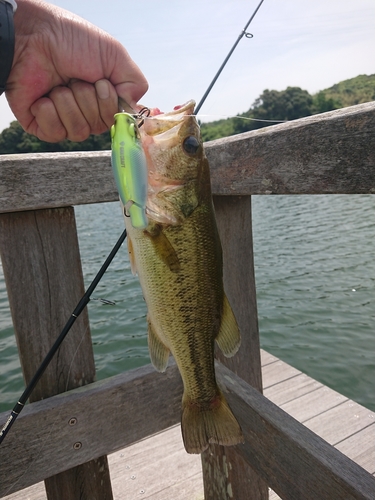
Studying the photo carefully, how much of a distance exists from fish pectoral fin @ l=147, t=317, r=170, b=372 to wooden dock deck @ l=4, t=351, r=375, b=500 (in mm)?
1744

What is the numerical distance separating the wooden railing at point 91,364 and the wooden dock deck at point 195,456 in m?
1.03

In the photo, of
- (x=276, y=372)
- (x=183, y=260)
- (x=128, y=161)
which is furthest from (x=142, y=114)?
(x=276, y=372)

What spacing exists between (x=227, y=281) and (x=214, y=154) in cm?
69

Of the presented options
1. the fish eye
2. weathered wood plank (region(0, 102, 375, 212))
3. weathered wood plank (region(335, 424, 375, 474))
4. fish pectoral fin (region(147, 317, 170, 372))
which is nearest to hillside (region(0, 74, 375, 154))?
weathered wood plank (region(0, 102, 375, 212))

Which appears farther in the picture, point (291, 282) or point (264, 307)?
point (291, 282)

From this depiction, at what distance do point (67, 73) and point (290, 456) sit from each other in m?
1.70

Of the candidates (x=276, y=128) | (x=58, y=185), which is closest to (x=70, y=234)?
(x=58, y=185)

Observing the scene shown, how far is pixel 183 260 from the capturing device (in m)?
1.36

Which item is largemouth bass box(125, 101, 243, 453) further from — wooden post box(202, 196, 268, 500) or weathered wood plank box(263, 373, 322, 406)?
weathered wood plank box(263, 373, 322, 406)

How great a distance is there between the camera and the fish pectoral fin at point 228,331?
1.44 meters

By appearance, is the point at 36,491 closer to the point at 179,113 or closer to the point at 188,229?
the point at 188,229

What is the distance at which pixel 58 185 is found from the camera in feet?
5.47


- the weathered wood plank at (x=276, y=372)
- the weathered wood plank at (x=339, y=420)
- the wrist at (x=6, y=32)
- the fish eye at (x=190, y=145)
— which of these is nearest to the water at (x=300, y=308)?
the weathered wood plank at (x=276, y=372)

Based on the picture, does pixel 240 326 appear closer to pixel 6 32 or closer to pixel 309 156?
pixel 309 156
